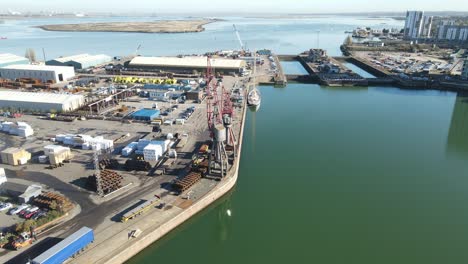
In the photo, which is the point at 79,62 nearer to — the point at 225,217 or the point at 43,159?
the point at 43,159

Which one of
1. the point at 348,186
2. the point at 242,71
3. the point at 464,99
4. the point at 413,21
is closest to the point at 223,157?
the point at 348,186

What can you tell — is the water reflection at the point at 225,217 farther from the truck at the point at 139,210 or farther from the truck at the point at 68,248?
the truck at the point at 68,248

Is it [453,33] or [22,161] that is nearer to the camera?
[22,161]

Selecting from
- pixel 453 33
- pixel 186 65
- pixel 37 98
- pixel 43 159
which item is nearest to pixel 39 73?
pixel 37 98

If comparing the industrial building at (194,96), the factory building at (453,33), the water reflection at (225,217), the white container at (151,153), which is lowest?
the water reflection at (225,217)

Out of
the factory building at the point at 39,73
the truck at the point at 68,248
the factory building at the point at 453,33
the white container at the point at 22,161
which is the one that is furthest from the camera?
the factory building at the point at 453,33

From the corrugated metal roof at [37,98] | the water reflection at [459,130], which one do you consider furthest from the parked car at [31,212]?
the water reflection at [459,130]
